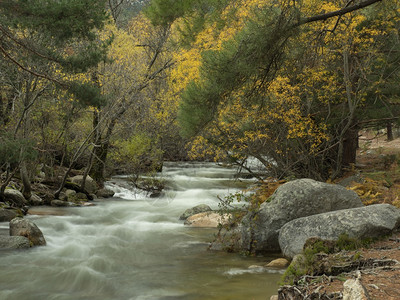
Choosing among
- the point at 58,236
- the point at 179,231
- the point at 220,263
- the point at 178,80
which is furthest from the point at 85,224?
the point at 178,80

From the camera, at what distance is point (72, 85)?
8906 millimetres

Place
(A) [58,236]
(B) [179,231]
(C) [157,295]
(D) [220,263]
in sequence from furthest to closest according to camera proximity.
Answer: (B) [179,231] → (A) [58,236] → (D) [220,263] → (C) [157,295]

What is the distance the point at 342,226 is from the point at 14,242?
22.7 ft

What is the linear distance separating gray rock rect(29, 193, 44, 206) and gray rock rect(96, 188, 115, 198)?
2.92 metres

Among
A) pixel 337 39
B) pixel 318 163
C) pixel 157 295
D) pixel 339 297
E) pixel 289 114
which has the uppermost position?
pixel 337 39

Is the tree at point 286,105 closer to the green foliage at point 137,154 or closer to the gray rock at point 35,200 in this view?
the green foliage at point 137,154

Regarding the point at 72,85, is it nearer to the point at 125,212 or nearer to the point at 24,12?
the point at 24,12

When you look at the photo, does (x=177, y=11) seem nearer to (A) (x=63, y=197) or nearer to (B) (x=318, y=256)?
(A) (x=63, y=197)

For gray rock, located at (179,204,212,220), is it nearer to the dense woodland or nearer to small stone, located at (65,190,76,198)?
the dense woodland

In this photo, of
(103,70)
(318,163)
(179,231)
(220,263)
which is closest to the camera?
(220,263)

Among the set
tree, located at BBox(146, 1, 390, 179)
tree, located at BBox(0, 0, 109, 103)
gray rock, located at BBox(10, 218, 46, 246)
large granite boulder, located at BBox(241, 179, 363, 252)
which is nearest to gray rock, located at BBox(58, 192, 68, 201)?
gray rock, located at BBox(10, 218, 46, 246)

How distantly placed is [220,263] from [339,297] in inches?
169

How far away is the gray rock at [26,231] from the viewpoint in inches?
352

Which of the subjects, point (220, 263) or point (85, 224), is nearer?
point (220, 263)
